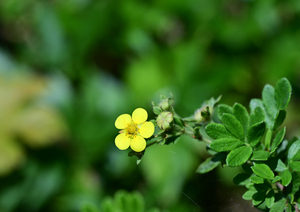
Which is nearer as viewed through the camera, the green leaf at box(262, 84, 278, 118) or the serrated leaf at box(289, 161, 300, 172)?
the serrated leaf at box(289, 161, 300, 172)

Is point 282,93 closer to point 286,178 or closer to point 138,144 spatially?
point 286,178

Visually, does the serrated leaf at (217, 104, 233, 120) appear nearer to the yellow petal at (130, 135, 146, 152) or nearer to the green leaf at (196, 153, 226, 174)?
the green leaf at (196, 153, 226, 174)

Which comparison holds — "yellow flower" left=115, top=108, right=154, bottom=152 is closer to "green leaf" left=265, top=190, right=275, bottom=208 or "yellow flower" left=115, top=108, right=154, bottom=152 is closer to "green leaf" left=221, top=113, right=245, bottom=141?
"green leaf" left=221, top=113, right=245, bottom=141

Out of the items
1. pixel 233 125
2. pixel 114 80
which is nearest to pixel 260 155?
pixel 233 125

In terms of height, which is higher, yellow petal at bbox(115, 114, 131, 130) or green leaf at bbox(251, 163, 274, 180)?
yellow petal at bbox(115, 114, 131, 130)

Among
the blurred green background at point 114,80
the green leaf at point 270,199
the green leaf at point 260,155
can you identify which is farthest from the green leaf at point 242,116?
the blurred green background at point 114,80

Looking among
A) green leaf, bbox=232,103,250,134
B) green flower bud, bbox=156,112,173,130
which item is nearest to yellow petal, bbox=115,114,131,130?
green flower bud, bbox=156,112,173,130

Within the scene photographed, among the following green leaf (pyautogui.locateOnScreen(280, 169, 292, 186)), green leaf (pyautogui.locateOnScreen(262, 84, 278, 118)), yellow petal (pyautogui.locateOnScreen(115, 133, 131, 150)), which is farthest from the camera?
green leaf (pyautogui.locateOnScreen(262, 84, 278, 118))

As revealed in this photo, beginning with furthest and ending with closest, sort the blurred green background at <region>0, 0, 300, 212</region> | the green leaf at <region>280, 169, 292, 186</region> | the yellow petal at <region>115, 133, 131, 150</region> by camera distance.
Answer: the blurred green background at <region>0, 0, 300, 212</region>, the yellow petal at <region>115, 133, 131, 150</region>, the green leaf at <region>280, 169, 292, 186</region>

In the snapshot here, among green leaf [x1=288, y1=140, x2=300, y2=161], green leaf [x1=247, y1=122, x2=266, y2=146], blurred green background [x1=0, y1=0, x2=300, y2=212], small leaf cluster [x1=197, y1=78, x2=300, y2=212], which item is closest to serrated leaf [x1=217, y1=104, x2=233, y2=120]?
small leaf cluster [x1=197, y1=78, x2=300, y2=212]

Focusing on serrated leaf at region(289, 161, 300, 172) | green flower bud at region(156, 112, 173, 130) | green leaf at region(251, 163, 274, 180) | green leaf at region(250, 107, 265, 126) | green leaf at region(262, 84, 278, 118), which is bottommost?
green leaf at region(251, 163, 274, 180)
